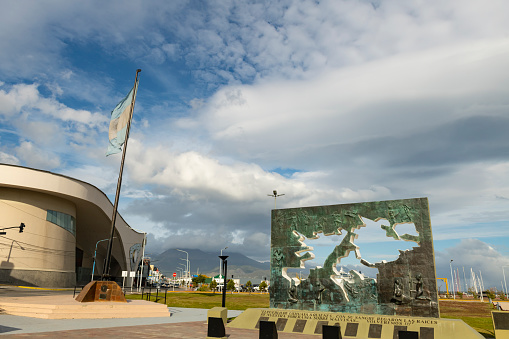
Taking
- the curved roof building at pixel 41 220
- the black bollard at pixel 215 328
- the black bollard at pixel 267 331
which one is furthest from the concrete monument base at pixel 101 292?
the curved roof building at pixel 41 220

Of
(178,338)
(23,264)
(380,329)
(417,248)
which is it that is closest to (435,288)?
(417,248)

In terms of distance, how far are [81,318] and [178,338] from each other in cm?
919

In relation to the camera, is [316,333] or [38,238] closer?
[316,333]

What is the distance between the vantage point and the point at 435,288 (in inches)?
666

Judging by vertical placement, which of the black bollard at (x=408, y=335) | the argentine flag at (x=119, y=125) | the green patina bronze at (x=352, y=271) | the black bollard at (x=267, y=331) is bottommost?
the black bollard at (x=267, y=331)

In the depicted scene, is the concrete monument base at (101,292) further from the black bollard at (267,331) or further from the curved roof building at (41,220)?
the curved roof building at (41,220)

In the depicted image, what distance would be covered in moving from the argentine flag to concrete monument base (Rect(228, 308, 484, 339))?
17.0 m

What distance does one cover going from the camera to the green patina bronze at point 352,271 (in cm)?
1739

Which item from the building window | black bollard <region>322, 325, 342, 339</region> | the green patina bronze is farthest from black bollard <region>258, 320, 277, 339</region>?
the building window

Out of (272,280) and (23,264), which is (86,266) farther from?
(272,280)

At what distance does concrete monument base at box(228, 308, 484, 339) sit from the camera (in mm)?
15459

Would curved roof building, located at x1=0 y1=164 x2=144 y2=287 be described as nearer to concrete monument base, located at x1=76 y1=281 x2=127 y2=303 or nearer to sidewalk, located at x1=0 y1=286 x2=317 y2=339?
concrete monument base, located at x1=76 y1=281 x2=127 y2=303

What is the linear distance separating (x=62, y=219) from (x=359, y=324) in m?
49.5

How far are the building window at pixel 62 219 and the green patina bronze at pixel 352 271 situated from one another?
4239 cm
